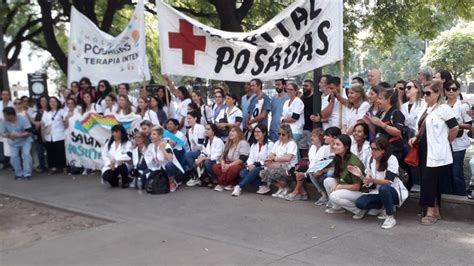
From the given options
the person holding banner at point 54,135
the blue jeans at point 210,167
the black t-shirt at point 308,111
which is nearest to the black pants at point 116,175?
the blue jeans at point 210,167

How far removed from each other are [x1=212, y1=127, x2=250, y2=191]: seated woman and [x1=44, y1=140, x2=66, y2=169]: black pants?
4.19m

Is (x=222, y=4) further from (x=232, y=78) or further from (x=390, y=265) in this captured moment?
(x=390, y=265)

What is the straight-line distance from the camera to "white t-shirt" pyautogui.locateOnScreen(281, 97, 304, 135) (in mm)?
7699

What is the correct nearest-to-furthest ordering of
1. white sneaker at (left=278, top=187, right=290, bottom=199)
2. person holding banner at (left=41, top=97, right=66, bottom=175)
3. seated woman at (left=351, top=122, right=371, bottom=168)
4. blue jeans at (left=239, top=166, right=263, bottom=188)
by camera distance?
seated woman at (left=351, top=122, right=371, bottom=168) < white sneaker at (left=278, top=187, right=290, bottom=199) < blue jeans at (left=239, top=166, right=263, bottom=188) < person holding banner at (left=41, top=97, right=66, bottom=175)

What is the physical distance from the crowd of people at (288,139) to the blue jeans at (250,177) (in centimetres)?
2

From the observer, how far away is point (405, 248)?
201 inches

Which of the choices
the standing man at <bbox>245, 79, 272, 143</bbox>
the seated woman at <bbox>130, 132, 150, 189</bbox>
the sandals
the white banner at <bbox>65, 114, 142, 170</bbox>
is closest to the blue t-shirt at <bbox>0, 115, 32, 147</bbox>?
the white banner at <bbox>65, 114, 142, 170</bbox>

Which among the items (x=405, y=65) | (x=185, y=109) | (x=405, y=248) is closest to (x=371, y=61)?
(x=405, y=65)

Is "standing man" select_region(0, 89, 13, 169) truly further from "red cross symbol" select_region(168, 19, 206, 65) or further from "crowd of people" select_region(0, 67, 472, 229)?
"red cross symbol" select_region(168, 19, 206, 65)

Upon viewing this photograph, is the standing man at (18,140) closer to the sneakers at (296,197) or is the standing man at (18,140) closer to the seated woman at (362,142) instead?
the sneakers at (296,197)

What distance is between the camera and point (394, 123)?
6.17 meters

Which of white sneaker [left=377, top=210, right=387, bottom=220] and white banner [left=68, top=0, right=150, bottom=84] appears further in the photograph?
white banner [left=68, top=0, right=150, bottom=84]

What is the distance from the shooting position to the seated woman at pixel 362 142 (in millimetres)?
6344

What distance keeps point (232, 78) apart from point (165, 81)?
61.4 inches
